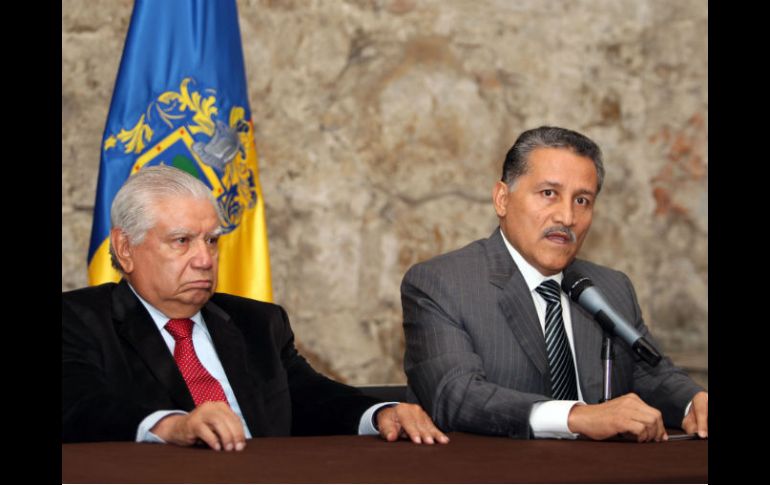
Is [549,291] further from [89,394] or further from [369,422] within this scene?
[89,394]

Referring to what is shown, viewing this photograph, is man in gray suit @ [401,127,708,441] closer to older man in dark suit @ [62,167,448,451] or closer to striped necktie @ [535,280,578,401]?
striped necktie @ [535,280,578,401]

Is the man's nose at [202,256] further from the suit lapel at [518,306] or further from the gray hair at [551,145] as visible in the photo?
the gray hair at [551,145]

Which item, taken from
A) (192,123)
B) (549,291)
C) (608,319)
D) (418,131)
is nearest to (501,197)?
(549,291)

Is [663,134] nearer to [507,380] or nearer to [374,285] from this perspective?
[374,285]

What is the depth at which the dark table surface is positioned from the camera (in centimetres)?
171

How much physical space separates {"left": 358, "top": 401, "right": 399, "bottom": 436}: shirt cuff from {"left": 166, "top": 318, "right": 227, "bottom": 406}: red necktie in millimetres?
413

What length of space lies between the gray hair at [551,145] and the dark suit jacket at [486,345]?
0.82 feet

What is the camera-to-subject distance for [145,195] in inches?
113


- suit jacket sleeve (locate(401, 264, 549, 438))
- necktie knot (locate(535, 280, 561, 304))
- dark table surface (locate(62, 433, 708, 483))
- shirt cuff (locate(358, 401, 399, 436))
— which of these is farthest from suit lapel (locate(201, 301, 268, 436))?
necktie knot (locate(535, 280, 561, 304))

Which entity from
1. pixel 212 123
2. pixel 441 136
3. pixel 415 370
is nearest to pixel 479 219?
pixel 441 136

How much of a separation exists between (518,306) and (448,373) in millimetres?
394

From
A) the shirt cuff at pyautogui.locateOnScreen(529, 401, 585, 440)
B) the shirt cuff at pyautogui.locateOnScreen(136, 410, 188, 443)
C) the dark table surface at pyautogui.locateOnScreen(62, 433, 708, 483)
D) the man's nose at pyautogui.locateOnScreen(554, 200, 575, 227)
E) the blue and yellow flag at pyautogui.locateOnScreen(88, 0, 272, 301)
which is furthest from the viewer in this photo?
the blue and yellow flag at pyautogui.locateOnScreen(88, 0, 272, 301)

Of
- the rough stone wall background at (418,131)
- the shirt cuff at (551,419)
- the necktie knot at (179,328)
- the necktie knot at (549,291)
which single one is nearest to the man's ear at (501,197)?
the necktie knot at (549,291)

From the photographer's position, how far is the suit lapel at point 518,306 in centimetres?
300
